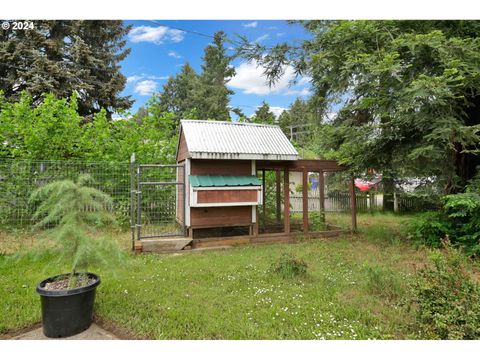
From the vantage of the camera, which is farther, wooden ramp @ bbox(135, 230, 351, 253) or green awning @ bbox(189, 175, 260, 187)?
green awning @ bbox(189, 175, 260, 187)

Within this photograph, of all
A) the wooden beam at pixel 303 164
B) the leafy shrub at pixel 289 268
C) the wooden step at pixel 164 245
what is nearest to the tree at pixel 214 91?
the wooden beam at pixel 303 164

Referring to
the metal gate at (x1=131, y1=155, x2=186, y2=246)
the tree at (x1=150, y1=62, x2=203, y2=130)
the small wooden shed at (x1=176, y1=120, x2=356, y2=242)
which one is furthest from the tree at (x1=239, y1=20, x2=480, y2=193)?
the tree at (x1=150, y1=62, x2=203, y2=130)

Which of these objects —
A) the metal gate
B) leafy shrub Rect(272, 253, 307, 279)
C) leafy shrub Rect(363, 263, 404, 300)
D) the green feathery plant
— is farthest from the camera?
the metal gate

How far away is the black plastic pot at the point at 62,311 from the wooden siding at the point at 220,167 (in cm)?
396

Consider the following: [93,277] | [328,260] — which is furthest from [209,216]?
[93,277]

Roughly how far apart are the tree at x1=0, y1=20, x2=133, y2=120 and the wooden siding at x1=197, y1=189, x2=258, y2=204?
7.62m

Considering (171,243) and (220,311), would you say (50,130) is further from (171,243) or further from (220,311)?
(220,311)

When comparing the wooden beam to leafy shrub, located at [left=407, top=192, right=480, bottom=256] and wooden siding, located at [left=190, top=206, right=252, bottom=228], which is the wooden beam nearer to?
wooden siding, located at [left=190, top=206, right=252, bottom=228]

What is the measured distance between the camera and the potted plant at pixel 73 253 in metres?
2.80

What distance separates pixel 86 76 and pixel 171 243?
10.6m

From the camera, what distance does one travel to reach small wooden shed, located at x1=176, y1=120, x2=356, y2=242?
6402mm

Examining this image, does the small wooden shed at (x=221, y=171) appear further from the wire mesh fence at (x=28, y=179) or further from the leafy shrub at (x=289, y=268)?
the leafy shrub at (x=289, y=268)

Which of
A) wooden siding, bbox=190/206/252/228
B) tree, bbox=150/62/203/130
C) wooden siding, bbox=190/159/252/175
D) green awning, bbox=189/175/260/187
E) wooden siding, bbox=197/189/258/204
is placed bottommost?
wooden siding, bbox=190/206/252/228

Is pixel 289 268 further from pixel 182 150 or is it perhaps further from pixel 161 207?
pixel 182 150
